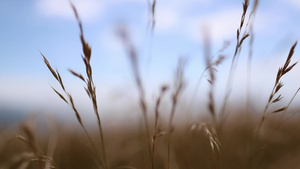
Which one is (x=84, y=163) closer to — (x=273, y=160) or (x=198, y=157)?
(x=198, y=157)

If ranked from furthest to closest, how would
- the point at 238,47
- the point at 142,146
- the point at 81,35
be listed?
the point at 142,146 < the point at 238,47 < the point at 81,35

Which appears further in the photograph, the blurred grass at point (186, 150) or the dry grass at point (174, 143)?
the blurred grass at point (186, 150)

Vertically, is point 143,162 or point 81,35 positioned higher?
point 81,35

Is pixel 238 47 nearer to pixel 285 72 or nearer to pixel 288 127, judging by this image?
pixel 285 72

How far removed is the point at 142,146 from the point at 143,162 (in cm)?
23

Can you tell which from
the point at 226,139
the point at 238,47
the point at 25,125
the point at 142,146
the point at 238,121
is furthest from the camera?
the point at 238,121

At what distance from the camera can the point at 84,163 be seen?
2338 mm

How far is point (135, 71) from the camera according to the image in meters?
1.22

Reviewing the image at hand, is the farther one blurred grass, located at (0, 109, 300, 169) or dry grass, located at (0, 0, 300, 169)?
blurred grass, located at (0, 109, 300, 169)

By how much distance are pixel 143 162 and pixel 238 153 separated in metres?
0.86

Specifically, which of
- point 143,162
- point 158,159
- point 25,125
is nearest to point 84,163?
point 158,159

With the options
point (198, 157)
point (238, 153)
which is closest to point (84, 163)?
point (198, 157)

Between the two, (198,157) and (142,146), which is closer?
(142,146)

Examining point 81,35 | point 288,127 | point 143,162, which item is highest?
point 81,35
